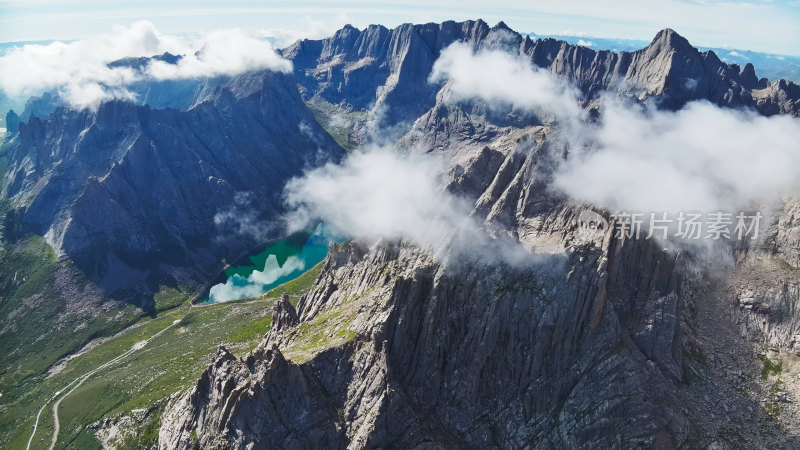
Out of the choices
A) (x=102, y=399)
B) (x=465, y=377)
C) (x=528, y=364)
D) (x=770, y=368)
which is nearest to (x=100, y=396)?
(x=102, y=399)

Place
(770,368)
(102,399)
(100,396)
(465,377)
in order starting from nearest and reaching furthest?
(465,377)
(770,368)
(102,399)
(100,396)

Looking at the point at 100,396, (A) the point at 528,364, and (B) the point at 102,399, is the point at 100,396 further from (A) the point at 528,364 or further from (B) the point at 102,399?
(A) the point at 528,364

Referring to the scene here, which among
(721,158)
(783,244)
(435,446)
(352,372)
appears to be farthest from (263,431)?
(721,158)

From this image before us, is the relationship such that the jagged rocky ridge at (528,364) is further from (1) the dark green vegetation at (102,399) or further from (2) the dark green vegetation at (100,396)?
(2) the dark green vegetation at (100,396)

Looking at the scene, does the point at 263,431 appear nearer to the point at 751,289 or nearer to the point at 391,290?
the point at 391,290

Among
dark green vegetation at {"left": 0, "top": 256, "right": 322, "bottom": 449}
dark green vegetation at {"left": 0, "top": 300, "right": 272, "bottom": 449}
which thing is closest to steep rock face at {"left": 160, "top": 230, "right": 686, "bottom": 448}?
dark green vegetation at {"left": 0, "top": 256, "right": 322, "bottom": 449}

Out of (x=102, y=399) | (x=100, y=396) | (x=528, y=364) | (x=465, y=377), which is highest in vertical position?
(x=528, y=364)

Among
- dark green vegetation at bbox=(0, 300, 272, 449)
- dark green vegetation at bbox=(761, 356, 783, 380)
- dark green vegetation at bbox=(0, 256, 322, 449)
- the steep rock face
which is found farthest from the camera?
dark green vegetation at bbox=(0, 300, 272, 449)

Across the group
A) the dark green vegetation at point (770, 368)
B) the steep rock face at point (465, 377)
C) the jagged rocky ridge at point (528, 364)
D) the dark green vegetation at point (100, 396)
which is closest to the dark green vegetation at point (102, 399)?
the dark green vegetation at point (100, 396)

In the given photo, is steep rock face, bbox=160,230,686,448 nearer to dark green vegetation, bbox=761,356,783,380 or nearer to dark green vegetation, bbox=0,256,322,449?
dark green vegetation, bbox=761,356,783,380

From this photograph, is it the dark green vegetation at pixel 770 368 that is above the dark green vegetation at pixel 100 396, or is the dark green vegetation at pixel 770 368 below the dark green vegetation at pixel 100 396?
above

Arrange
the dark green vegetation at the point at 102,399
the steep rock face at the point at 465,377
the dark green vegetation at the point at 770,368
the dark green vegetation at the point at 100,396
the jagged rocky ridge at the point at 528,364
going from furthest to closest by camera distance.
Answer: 1. the dark green vegetation at the point at 100,396
2. the dark green vegetation at the point at 102,399
3. the dark green vegetation at the point at 770,368
4. the steep rock face at the point at 465,377
5. the jagged rocky ridge at the point at 528,364
